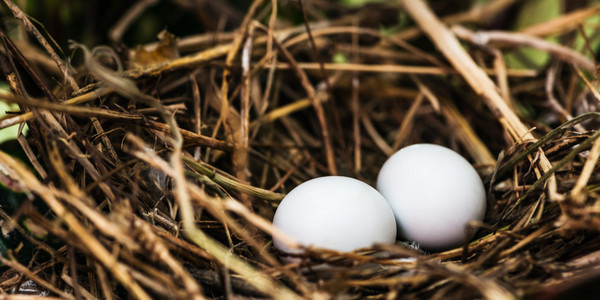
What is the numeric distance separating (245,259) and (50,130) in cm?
32

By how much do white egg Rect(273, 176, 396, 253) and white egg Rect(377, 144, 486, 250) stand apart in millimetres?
54

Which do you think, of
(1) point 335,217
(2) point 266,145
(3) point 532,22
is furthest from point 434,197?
(3) point 532,22

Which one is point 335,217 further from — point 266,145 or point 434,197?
point 266,145

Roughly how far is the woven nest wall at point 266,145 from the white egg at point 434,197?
1.5 inches

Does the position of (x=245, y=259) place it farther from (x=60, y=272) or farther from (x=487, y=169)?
(x=487, y=169)

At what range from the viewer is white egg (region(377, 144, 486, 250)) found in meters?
0.66

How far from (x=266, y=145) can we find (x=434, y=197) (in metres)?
0.34

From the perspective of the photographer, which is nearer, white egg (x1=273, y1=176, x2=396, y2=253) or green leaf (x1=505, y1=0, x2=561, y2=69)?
white egg (x1=273, y1=176, x2=396, y2=253)

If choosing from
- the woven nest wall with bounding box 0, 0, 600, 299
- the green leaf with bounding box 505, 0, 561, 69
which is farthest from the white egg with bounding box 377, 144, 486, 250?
the green leaf with bounding box 505, 0, 561, 69

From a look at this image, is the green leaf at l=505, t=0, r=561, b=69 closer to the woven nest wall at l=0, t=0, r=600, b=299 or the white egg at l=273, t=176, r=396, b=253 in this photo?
the woven nest wall at l=0, t=0, r=600, b=299

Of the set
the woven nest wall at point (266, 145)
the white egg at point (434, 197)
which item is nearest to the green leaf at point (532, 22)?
the woven nest wall at point (266, 145)

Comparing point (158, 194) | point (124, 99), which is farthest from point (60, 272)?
point (124, 99)

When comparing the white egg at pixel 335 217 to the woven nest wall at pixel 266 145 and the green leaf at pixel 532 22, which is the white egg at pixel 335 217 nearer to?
the woven nest wall at pixel 266 145

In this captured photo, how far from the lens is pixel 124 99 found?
76cm
